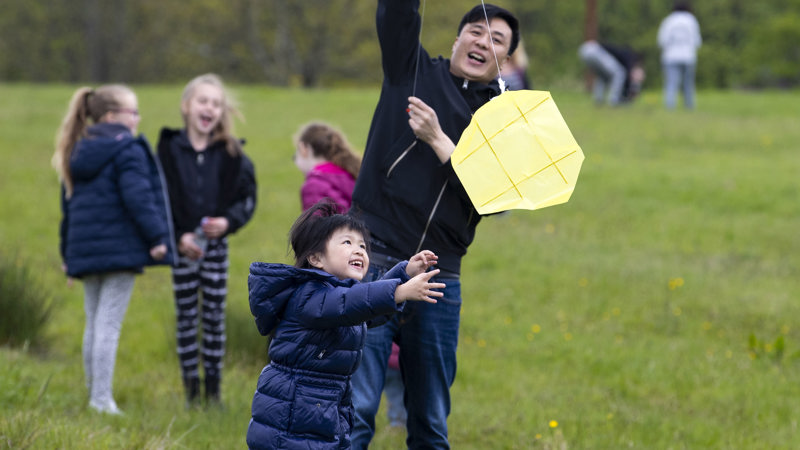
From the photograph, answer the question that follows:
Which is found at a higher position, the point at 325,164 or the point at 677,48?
the point at 677,48

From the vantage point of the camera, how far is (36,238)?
36.2 ft

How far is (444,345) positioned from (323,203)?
84cm

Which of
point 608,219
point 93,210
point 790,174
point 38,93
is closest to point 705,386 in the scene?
point 93,210

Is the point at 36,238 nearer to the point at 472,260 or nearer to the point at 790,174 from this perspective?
the point at 472,260

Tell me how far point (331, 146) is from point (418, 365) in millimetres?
1737

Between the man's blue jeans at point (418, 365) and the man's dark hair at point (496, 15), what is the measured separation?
1.01 m

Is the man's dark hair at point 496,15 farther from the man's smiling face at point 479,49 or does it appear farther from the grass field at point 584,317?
the grass field at point 584,317

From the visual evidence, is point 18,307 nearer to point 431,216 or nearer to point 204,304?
point 204,304

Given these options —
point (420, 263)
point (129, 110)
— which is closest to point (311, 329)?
point (420, 263)

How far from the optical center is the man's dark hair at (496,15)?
375 cm

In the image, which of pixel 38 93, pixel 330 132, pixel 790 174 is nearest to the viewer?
pixel 330 132

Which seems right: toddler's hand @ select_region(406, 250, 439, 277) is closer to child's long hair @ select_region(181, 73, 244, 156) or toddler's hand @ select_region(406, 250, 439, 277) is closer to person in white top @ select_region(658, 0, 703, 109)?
child's long hair @ select_region(181, 73, 244, 156)

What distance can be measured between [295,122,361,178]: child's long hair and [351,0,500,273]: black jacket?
4.28 feet

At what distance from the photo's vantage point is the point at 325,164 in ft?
17.0
